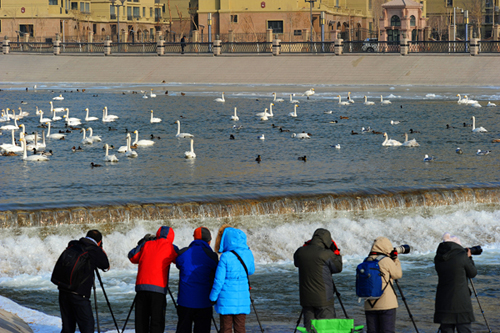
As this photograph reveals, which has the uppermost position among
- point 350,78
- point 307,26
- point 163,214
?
point 307,26

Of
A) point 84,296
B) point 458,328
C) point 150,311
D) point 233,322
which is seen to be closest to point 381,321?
point 458,328

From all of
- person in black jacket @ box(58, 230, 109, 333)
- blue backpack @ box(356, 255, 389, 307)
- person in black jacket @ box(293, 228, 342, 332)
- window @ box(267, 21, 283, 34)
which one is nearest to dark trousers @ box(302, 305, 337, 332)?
person in black jacket @ box(293, 228, 342, 332)

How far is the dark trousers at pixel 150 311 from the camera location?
27.5 ft

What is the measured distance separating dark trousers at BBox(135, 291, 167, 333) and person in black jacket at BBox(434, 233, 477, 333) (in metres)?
3.29

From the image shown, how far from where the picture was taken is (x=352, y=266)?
1484cm

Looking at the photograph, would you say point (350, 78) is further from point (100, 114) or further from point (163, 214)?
point (163, 214)

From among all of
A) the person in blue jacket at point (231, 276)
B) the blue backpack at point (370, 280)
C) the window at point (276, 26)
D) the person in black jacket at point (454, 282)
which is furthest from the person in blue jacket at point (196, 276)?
the window at point (276, 26)

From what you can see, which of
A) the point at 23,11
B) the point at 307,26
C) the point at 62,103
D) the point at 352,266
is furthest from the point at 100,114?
the point at 23,11

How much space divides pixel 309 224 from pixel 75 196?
587cm

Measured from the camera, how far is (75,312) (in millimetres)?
8523

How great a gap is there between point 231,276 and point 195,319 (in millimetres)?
770

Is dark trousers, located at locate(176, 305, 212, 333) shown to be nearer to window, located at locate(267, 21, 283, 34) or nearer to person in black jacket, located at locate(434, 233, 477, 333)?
person in black jacket, located at locate(434, 233, 477, 333)

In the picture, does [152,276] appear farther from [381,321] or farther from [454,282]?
[454,282]

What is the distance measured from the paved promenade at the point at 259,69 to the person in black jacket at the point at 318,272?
4774cm
